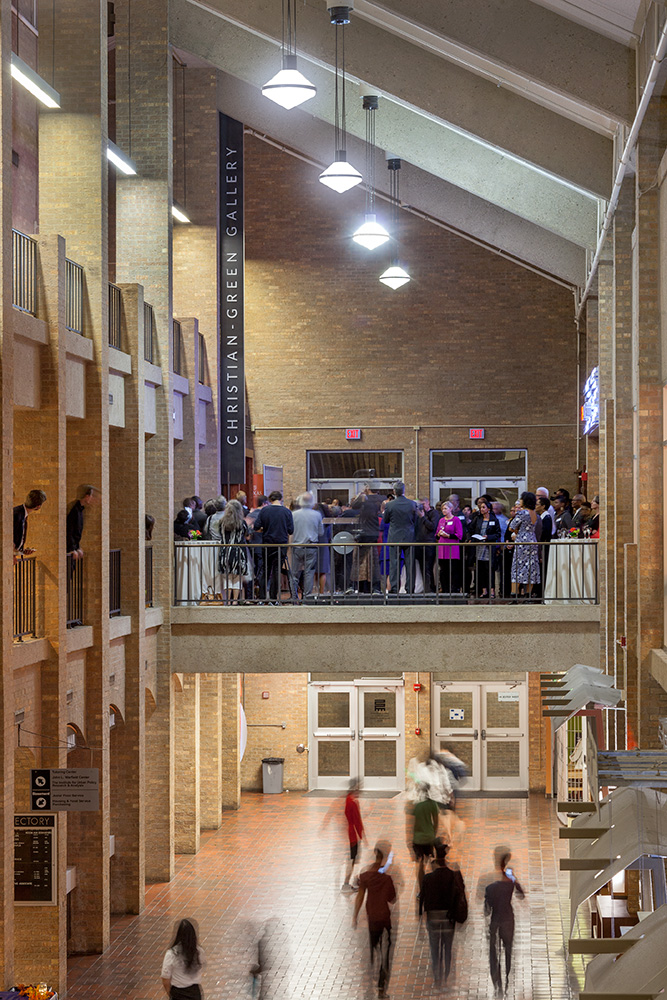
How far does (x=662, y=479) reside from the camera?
12.3m

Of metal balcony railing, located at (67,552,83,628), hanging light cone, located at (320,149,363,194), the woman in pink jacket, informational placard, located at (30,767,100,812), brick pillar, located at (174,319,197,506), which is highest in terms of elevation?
hanging light cone, located at (320,149,363,194)

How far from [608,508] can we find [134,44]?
10367mm

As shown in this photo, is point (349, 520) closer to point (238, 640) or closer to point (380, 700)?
point (238, 640)

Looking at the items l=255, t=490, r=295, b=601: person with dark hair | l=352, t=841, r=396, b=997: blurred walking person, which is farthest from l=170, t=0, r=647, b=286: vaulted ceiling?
l=352, t=841, r=396, b=997: blurred walking person

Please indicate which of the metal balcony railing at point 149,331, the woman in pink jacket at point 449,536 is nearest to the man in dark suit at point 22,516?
the metal balcony railing at point 149,331

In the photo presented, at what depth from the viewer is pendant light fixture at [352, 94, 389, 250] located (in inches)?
733

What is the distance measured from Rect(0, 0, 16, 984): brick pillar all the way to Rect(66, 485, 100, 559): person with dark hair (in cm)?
260

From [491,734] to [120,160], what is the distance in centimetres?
1318

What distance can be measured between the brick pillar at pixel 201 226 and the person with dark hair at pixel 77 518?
8.14 m

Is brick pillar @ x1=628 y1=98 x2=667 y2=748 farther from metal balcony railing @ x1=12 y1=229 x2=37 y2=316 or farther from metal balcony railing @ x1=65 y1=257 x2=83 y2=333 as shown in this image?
metal balcony railing @ x1=65 y1=257 x2=83 y2=333

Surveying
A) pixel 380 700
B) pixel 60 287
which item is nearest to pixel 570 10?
pixel 60 287

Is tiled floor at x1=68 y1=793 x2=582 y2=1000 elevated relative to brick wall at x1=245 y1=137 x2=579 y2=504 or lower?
lower

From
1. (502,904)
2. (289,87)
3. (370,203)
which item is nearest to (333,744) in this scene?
(370,203)

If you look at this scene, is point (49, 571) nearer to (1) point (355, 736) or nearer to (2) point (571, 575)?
(2) point (571, 575)
